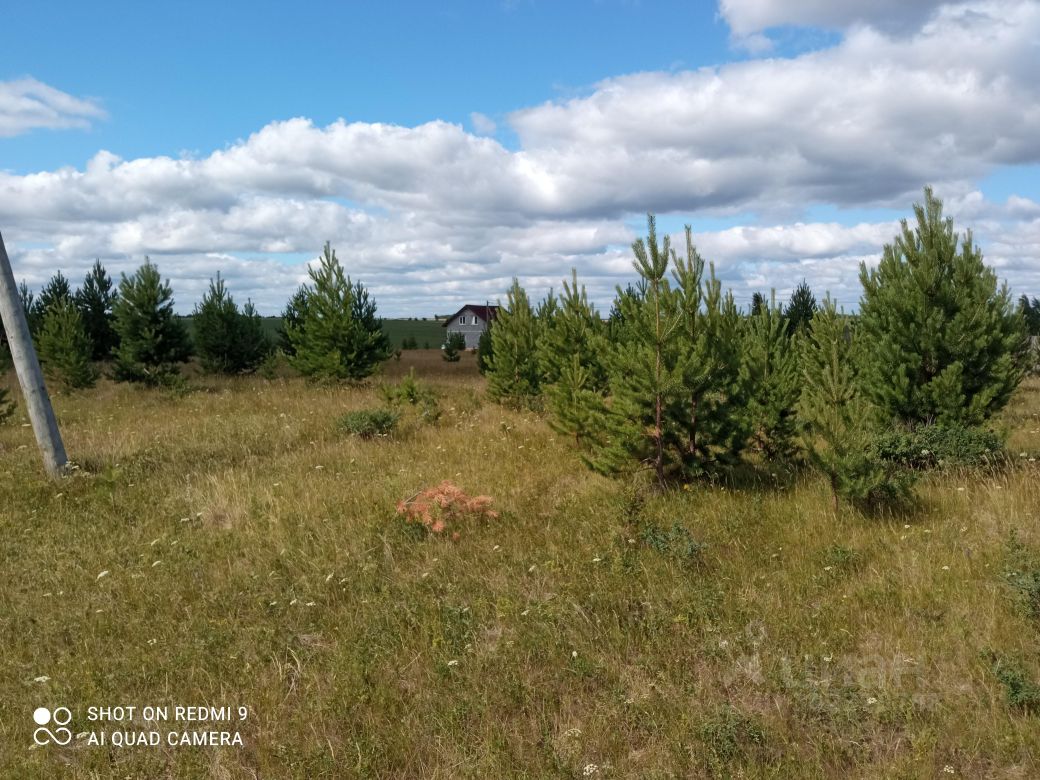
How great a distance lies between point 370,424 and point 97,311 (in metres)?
26.1

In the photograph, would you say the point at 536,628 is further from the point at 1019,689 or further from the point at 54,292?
the point at 54,292

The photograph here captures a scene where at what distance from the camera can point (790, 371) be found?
10148 mm

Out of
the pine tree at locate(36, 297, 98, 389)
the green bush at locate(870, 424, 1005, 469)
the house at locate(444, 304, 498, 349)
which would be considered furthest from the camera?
the house at locate(444, 304, 498, 349)

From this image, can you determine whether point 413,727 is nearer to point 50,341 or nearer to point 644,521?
point 644,521

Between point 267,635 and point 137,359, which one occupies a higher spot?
point 137,359

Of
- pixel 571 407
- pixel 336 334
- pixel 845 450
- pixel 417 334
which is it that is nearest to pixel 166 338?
pixel 336 334

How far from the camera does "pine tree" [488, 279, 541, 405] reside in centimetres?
1780

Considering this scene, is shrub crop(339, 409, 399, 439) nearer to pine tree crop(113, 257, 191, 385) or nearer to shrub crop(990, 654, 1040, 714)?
shrub crop(990, 654, 1040, 714)

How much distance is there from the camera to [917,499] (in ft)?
24.6

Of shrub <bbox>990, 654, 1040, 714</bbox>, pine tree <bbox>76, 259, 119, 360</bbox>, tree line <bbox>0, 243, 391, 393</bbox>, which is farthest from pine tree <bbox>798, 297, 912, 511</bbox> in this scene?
pine tree <bbox>76, 259, 119, 360</bbox>

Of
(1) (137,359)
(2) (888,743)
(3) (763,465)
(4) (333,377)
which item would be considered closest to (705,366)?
(3) (763,465)

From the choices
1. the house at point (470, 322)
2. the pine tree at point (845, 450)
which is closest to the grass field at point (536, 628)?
the pine tree at point (845, 450)

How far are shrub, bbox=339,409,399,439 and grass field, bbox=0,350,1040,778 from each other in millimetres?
3433

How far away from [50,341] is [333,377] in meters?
10.1
